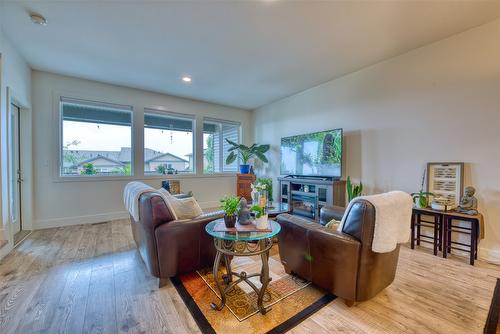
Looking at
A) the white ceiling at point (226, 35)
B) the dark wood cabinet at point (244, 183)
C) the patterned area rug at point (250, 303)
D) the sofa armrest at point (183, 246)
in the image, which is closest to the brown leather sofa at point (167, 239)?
the sofa armrest at point (183, 246)

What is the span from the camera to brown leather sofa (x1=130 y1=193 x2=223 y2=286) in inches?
76.8

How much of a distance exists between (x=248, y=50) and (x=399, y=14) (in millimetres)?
1813

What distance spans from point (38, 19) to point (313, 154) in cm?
Answer: 433

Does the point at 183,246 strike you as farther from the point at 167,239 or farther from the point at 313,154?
Result: the point at 313,154

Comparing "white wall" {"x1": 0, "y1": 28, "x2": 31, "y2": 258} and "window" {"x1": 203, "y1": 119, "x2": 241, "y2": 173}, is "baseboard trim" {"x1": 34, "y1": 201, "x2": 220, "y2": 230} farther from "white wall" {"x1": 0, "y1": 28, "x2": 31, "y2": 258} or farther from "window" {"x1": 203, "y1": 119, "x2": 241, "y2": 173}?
"window" {"x1": 203, "y1": 119, "x2": 241, "y2": 173}

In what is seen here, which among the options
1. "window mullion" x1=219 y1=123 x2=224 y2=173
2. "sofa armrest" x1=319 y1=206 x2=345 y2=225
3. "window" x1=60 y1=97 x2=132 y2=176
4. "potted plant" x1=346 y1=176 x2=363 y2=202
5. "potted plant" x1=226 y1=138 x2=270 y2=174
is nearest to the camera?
"sofa armrest" x1=319 y1=206 x2=345 y2=225

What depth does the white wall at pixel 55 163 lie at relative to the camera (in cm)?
377

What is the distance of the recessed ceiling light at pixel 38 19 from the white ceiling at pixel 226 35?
62 mm

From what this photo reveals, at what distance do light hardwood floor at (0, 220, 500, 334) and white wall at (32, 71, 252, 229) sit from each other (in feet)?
4.42

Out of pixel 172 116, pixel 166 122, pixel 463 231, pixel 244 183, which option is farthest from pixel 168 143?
pixel 463 231

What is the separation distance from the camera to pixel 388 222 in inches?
61.7

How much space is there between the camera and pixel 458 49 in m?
2.74

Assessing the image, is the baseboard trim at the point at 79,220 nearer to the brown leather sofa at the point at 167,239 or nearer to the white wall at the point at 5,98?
the white wall at the point at 5,98

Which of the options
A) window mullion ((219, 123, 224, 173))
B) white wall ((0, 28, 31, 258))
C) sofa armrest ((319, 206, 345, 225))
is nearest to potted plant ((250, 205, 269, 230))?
sofa armrest ((319, 206, 345, 225))
